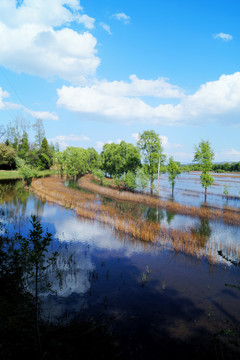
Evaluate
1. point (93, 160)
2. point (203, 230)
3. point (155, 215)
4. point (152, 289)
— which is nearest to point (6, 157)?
point (93, 160)

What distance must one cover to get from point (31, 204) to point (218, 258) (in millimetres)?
23515

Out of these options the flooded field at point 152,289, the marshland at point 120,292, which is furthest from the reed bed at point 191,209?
the flooded field at point 152,289

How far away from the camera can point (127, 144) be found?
55.6 m

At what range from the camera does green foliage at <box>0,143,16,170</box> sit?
197ft

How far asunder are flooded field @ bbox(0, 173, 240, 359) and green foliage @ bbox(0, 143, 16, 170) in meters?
47.1

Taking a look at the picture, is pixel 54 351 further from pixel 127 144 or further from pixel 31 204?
pixel 127 144

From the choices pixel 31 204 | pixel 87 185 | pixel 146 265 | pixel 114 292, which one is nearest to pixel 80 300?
pixel 114 292

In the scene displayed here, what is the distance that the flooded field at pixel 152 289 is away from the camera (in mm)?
7250

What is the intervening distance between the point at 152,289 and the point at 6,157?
6242cm

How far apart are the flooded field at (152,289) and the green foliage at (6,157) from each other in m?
47.1

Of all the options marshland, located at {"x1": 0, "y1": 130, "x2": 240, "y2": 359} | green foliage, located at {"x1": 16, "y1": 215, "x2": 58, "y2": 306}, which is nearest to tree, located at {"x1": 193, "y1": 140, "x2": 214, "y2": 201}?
marshland, located at {"x1": 0, "y1": 130, "x2": 240, "y2": 359}

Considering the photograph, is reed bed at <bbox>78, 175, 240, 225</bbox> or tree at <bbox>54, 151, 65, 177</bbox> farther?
tree at <bbox>54, 151, 65, 177</bbox>

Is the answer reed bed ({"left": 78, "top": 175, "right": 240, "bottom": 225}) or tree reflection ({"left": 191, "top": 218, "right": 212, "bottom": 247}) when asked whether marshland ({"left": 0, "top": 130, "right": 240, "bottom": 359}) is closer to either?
tree reflection ({"left": 191, "top": 218, "right": 212, "bottom": 247})

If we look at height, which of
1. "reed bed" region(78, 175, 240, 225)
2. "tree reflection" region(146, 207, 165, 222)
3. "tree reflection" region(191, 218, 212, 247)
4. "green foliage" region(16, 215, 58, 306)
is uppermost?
"green foliage" region(16, 215, 58, 306)
